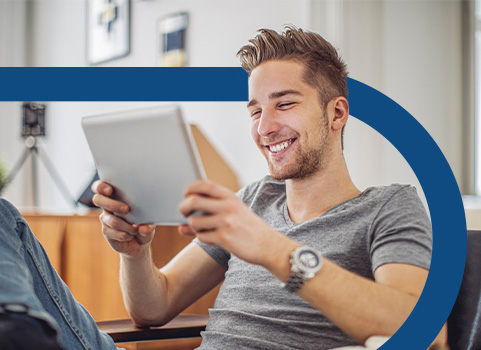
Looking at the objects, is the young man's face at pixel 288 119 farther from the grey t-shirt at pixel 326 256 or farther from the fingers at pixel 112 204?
the fingers at pixel 112 204

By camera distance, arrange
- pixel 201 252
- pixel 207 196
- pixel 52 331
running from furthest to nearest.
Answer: pixel 201 252, pixel 207 196, pixel 52 331

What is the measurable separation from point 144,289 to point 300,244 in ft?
1.74

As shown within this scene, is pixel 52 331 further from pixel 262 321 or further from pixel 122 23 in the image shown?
pixel 122 23

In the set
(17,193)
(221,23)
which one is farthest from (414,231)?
(17,193)

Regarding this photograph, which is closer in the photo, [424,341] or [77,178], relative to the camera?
[424,341]

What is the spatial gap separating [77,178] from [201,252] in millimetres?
2384

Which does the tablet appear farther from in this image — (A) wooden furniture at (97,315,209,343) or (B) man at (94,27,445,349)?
(A) wooden furniture at (97,315,209,343)

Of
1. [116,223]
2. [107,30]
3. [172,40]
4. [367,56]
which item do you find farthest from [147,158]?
[107,30]

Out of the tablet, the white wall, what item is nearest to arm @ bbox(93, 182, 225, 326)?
the tablet

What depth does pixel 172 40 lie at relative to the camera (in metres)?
2.83

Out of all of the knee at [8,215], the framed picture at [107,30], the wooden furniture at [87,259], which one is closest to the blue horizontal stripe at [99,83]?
the knee at [8,215]

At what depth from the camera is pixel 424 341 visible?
1010 mm

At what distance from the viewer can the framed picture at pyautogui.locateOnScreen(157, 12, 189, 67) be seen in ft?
9.11

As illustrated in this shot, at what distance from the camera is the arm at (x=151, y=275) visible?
1.20 metres
